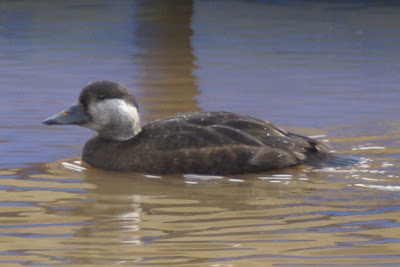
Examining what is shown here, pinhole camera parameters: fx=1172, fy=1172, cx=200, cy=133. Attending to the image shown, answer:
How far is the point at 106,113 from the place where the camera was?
356 inches

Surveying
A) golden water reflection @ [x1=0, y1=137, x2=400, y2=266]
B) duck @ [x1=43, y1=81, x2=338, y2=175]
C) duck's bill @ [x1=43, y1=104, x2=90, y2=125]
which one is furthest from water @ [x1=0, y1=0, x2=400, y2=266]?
duck's bill @ [x1=43, y1=104, x2=90, y2=125]

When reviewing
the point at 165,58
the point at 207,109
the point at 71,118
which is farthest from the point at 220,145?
the point at 165,58

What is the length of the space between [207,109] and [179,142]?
285 cm

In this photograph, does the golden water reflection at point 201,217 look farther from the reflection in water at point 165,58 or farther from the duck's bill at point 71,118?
the reflection in water at point 165,58

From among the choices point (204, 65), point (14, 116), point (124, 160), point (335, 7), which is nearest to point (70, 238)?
point (124, 160)

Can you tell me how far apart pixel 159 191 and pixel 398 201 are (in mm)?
1673

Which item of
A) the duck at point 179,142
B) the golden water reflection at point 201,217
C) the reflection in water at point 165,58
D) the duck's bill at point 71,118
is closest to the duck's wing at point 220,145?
the duck at point 179,142

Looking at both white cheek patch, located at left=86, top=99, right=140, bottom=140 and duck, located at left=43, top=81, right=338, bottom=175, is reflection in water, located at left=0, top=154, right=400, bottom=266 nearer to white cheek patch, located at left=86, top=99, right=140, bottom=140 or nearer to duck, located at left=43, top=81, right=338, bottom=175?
duck, located at left=43, top=81, right=338, bottom=175

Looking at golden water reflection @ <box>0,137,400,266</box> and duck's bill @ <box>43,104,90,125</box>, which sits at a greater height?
duck's bill @ <box>43,104,90,125</box>

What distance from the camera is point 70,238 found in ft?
22.0

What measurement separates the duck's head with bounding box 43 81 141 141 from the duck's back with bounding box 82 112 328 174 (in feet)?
0.29

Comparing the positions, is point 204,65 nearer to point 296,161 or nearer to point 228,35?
point 228,35

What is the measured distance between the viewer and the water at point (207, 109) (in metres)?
6.52

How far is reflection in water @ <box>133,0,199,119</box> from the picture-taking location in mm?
11938
